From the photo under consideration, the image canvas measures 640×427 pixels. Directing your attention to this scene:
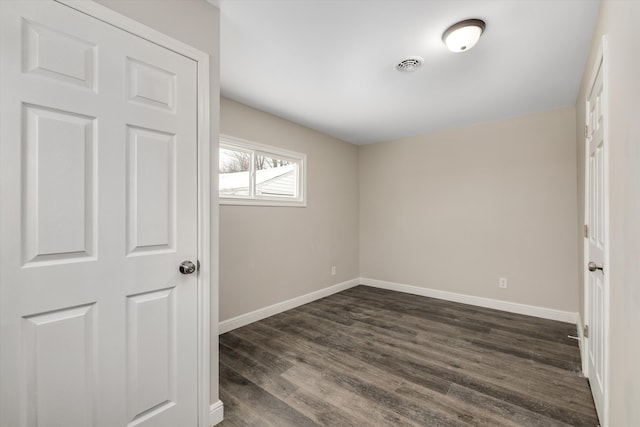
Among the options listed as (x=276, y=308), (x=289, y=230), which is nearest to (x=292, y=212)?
(x=289, y=230)

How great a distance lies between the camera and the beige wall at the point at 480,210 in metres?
3.28

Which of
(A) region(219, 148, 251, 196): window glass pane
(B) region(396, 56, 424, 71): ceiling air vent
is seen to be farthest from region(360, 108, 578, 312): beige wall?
(A) region(219, 148, 251, 196): window glass pane

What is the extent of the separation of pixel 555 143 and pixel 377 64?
2.54 meters

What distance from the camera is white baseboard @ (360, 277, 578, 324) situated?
3262 millimetres

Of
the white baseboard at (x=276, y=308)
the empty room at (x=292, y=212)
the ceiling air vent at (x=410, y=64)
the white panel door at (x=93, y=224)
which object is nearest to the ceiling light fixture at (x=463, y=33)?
the empty room at (x=292, y=212)

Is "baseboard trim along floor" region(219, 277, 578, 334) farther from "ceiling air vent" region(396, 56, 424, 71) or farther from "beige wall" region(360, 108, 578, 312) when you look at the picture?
"ceiling air vent" region(396, 56, 424, 71)

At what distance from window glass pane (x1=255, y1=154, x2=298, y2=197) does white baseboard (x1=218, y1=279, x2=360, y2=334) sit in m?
1.42

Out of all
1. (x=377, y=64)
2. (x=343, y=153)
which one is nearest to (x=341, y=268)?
(x=343, y=153)

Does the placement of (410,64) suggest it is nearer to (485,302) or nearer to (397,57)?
(397,57)

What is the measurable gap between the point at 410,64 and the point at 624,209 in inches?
69.6

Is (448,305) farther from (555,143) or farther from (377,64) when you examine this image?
(377,64)

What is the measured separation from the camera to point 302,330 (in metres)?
3.01

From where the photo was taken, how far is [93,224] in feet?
4.04

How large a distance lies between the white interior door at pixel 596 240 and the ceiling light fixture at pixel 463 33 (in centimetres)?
70
